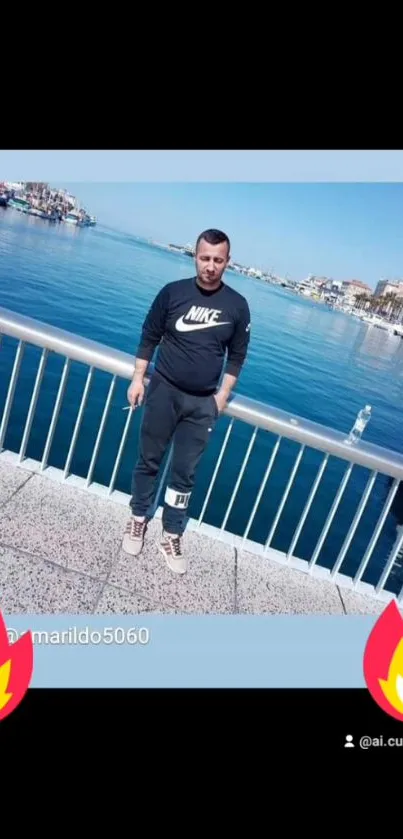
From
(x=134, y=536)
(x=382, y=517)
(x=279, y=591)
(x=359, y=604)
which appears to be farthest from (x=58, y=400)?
(x=359, y=604)

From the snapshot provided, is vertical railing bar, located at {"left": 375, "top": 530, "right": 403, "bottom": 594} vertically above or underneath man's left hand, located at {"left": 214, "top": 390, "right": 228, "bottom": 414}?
underneath

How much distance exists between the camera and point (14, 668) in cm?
205

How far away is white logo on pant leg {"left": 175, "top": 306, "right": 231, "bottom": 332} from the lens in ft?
7.87

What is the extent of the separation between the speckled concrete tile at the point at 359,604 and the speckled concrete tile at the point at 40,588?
5.72 feet

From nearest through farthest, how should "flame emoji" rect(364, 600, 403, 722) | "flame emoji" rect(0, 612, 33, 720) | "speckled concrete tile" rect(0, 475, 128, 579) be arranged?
"flame emoji" rect(0, 612, 33, 720)
"flame emoji" rect(364, 600, 403, 722)
"speckled concrete tile" rect(0, 475, 128, 579)

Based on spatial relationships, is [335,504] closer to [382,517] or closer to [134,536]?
[382,517]

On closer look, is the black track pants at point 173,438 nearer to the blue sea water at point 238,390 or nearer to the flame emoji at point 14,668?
the flame emoji at point 14,668

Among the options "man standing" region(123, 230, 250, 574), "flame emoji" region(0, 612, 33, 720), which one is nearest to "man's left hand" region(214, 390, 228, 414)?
"man standing" region(123, 230, 250, 574)

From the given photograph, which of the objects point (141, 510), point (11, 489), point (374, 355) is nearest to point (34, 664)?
point (141, 510)

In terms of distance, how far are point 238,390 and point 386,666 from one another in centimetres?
2420

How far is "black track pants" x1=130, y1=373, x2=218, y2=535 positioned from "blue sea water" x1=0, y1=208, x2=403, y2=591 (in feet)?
5.24

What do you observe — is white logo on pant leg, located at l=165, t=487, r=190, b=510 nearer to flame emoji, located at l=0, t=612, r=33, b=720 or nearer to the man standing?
the man standing

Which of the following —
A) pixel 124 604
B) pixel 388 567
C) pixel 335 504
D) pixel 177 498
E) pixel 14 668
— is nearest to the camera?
pixel 14 668

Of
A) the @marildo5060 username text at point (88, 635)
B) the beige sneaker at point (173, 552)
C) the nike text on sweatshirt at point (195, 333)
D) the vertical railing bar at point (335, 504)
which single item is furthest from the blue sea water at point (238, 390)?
the @marildo5060 username text at point (88, 635)
